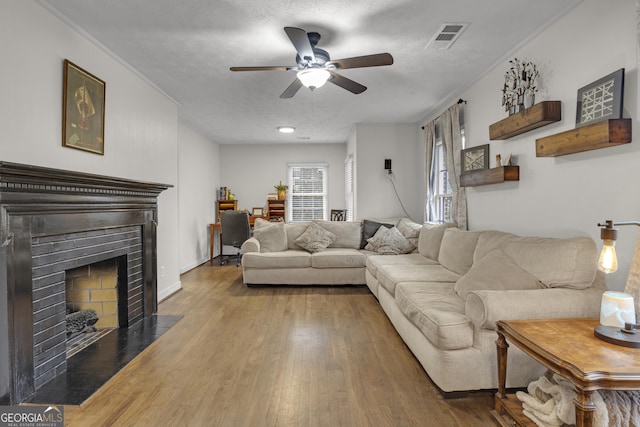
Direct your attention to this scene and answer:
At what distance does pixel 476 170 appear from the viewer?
12.1 ft

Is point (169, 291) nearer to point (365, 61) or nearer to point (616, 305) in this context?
point (365, 61)

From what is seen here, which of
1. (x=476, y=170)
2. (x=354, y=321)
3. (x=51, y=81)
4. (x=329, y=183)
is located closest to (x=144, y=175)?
(x=51, y=81)

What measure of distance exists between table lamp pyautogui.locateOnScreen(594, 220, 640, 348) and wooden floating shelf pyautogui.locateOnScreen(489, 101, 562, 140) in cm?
120

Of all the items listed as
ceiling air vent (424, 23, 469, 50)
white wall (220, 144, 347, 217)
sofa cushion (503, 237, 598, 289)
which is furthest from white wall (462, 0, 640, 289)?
white wall (220, 144, 347, 217)

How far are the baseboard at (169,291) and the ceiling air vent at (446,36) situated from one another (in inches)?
156

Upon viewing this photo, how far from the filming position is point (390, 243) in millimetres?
4891

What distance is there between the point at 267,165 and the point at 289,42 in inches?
195

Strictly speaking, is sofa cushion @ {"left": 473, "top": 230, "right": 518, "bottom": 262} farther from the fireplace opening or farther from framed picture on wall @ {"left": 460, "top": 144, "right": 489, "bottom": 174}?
the fireplace opening

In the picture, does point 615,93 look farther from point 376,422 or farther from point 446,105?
point 446,105

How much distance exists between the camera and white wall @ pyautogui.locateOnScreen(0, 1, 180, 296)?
6.93 ft

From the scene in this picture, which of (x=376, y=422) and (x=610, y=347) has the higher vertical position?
(x=610, y=347)

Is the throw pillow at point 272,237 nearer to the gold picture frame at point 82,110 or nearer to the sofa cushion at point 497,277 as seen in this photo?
the gold picture frame at point 82,110

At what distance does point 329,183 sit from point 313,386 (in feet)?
19.1

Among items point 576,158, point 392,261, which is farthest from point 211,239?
point 576,158
